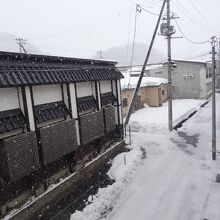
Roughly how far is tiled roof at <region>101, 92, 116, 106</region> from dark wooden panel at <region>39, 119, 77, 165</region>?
13.5 feet

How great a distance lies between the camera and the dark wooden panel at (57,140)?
11.1 metres

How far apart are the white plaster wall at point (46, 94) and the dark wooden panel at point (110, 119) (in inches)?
164

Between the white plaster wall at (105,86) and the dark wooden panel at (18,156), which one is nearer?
the dark wooden panel at (18,156)

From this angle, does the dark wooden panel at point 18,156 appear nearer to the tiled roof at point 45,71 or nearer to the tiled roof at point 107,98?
the tiled roof at point 45,71

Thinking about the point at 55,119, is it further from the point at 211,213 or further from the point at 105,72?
the point at 211,213

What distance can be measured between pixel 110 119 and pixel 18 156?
7.77 m

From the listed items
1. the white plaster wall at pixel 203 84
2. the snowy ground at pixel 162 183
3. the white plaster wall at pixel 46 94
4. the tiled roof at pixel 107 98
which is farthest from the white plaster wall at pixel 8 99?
the white plaster wall at pixel 203 84

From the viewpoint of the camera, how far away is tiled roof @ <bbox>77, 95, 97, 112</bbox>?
46.5ft

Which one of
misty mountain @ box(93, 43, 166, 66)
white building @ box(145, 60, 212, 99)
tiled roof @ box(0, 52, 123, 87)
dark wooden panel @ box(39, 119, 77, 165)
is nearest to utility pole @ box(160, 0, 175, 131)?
tiled roof @ box(0, 52, 123, 87)

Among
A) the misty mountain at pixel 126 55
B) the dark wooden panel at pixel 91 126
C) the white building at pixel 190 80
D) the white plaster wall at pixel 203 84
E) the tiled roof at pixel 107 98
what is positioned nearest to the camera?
the dark wooden panel at pixel 91 126

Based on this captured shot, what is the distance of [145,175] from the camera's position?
14.1m

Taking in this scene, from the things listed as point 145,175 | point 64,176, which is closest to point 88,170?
point 64,176

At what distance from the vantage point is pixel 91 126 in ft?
47.7

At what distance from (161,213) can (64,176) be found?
16.1 feet
